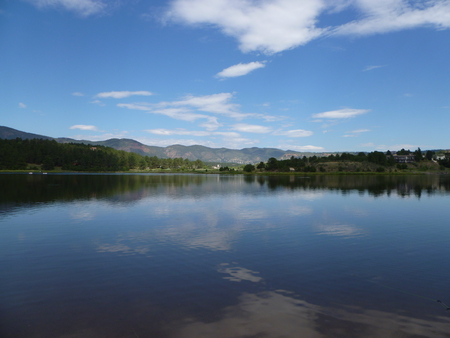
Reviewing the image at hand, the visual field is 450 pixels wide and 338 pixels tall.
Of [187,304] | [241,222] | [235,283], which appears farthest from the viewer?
[241,222]

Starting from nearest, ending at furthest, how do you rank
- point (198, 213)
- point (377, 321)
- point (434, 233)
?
1. point (377, 321)
2. point (434, 233)
3. point (198, 213)

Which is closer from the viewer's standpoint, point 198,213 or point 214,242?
point 214,242

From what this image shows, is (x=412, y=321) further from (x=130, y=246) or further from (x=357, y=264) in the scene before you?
(x=130, y=246)

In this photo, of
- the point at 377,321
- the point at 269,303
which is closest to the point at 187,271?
the point at 269,303

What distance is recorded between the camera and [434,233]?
885 inches

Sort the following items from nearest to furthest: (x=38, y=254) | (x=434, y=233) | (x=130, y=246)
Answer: (x=38, y=254) < (x=130, y=246) < (x=434, y=233)

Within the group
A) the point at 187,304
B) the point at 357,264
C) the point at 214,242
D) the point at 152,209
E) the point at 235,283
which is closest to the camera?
the point at 187,304

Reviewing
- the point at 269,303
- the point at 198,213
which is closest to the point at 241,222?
the point at 198,213

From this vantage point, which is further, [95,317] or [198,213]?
[198,213]

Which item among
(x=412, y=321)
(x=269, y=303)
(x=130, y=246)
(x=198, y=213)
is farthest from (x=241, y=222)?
(x=412, y=321)

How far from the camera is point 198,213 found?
30.7 meters

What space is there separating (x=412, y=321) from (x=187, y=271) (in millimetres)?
9115

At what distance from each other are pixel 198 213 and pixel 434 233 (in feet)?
71.8

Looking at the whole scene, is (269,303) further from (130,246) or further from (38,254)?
(38,254)
